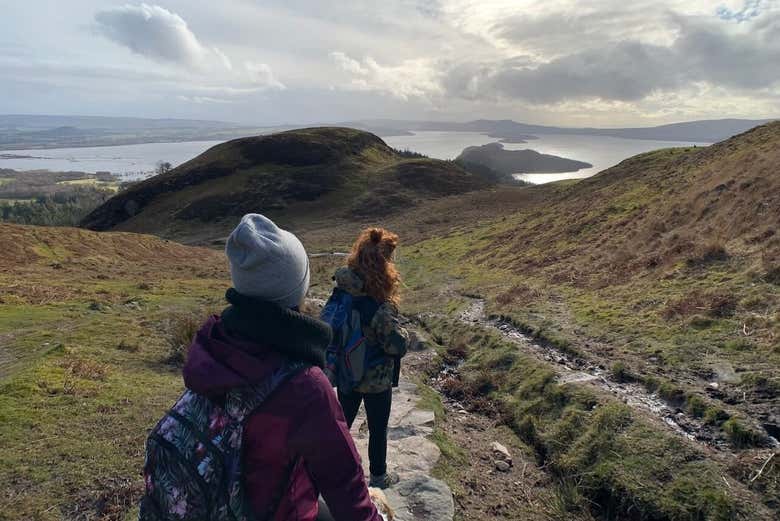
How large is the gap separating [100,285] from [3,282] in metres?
3.30

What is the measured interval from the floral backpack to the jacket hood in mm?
71

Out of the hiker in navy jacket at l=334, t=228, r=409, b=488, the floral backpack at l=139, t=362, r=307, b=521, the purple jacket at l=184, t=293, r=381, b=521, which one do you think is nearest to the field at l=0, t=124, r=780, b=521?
the hiker in navy jacket at l=334, t=228, r=409, b=488

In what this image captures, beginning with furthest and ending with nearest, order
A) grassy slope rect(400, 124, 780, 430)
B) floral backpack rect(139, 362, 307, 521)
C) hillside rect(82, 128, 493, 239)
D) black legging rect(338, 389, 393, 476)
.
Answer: hillside rect(82, 128, 493, 239) → grassy slope rect(400, 124, 780, 430) → black legging rect(338, 389, 393, 476) → floral backpack rect(139, 362, 307, 521)

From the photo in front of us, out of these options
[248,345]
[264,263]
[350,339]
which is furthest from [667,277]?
[248,345]

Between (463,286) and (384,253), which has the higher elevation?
(384,253)

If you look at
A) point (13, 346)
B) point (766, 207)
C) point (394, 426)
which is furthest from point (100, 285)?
point (766, 207)

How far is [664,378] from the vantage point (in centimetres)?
812

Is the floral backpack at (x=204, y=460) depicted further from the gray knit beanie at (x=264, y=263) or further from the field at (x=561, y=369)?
the field at (x=561, y=369)

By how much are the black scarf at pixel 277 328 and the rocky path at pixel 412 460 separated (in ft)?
12.1

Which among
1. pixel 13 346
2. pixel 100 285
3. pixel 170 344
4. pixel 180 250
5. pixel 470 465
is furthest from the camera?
pixel 180 250

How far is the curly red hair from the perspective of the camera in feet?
16.6

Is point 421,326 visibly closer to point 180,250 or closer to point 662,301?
point 662,301

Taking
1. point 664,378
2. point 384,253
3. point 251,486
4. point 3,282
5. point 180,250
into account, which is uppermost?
point 384,253

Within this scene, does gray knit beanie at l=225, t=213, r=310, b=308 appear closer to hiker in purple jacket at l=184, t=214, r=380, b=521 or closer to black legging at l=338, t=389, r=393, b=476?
hiker in purple jacket at l=184, t=214, r=380, b=521
